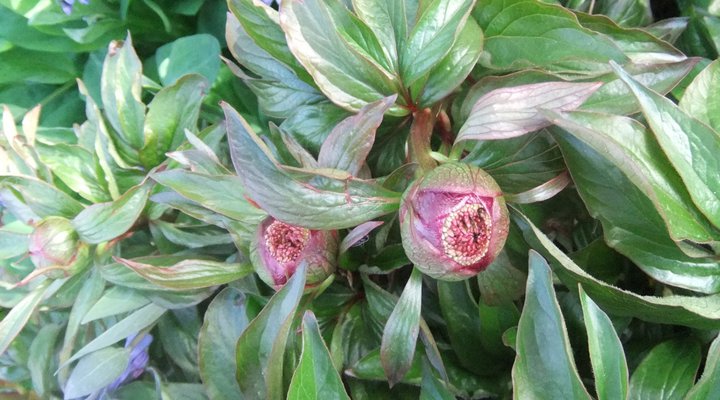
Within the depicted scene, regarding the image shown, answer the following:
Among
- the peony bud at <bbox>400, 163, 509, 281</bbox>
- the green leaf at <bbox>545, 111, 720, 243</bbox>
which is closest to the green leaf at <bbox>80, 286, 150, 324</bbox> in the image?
the peony bud at <bbox>400, 163, 509, 281</bbox>

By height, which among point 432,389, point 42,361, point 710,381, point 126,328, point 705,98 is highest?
point 705,98

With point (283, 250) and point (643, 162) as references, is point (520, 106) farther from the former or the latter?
point (283, 250)

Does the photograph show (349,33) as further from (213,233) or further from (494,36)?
(213,233)

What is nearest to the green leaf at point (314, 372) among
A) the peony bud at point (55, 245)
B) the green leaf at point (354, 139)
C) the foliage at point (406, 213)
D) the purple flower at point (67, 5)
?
the foliage at point (406, 213)

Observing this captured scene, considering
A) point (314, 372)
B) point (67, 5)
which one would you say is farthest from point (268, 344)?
point (67, 5)

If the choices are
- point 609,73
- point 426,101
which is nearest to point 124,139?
point 426,101

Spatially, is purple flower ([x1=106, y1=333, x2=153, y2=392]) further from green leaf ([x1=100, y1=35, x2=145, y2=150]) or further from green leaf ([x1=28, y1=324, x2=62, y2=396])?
green leaf ([x1=100, y1=35, x2=145, y2=150])
